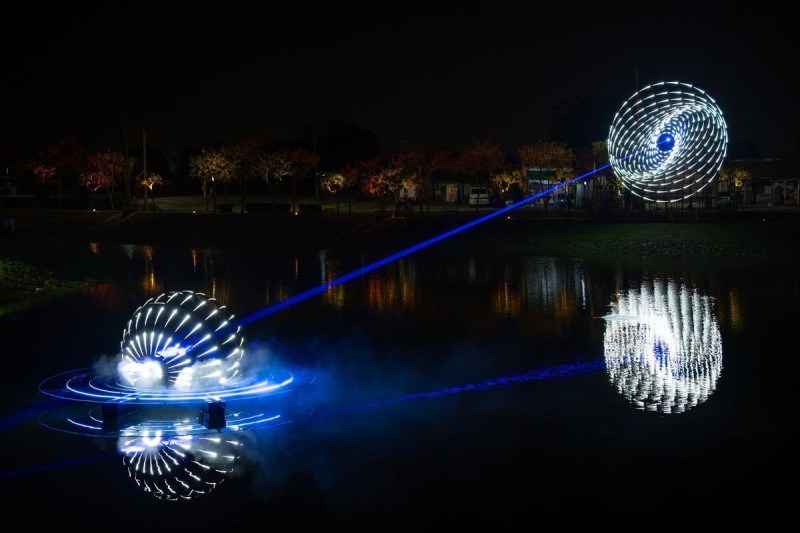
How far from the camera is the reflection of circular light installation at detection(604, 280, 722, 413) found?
11070mm

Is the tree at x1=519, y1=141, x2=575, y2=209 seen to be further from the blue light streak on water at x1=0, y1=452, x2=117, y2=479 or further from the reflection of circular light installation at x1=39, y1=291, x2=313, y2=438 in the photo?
the blue light streak on water at x1=0, y1=452, x2=117, y2=479

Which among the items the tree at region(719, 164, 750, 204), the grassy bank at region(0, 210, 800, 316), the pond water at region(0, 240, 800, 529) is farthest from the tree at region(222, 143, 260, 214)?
the pond water at region(0, 240, 800, 529)

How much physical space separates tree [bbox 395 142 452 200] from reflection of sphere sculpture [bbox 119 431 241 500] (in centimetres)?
7087

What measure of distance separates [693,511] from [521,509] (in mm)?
1299

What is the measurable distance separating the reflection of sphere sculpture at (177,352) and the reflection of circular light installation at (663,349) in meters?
4.76

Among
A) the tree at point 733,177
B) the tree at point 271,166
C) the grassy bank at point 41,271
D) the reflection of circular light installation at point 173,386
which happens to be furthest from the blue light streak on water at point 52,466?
the tree at point 271,166

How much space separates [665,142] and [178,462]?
30.1m

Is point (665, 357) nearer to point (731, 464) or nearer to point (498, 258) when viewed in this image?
point (731, 464)

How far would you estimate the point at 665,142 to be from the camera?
3562 cm

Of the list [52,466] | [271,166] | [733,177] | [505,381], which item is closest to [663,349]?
[505,381]

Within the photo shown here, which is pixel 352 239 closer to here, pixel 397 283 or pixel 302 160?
pixel 397 283

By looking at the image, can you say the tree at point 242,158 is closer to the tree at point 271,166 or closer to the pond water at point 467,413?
the tree at point 271,166

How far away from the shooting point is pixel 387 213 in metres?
52.0

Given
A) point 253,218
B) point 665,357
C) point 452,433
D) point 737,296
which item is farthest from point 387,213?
point 452,433
